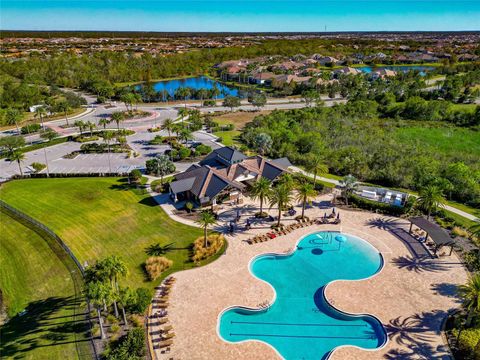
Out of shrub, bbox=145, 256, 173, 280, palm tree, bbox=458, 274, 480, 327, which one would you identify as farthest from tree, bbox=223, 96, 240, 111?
palm tree, bbox=458, 274, 480, 327

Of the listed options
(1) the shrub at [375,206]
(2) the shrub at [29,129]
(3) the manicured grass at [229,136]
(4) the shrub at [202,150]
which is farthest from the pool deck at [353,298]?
(2) the shrub at [29,129]

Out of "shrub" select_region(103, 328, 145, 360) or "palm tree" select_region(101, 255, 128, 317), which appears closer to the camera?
"shrub" select_region(103, 328, 145, 360)

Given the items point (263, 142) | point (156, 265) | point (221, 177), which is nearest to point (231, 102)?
point (263, 142)

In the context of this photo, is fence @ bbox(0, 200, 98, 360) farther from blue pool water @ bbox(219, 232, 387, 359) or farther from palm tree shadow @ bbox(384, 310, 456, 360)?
palm tree shadow @ bbox(384, 310, 456, 360)

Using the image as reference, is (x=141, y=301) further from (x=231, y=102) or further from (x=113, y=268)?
(x=231, y=102)

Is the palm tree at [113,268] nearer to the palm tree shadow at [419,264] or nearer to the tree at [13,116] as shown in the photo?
the palm tree shadow at [419,264]
